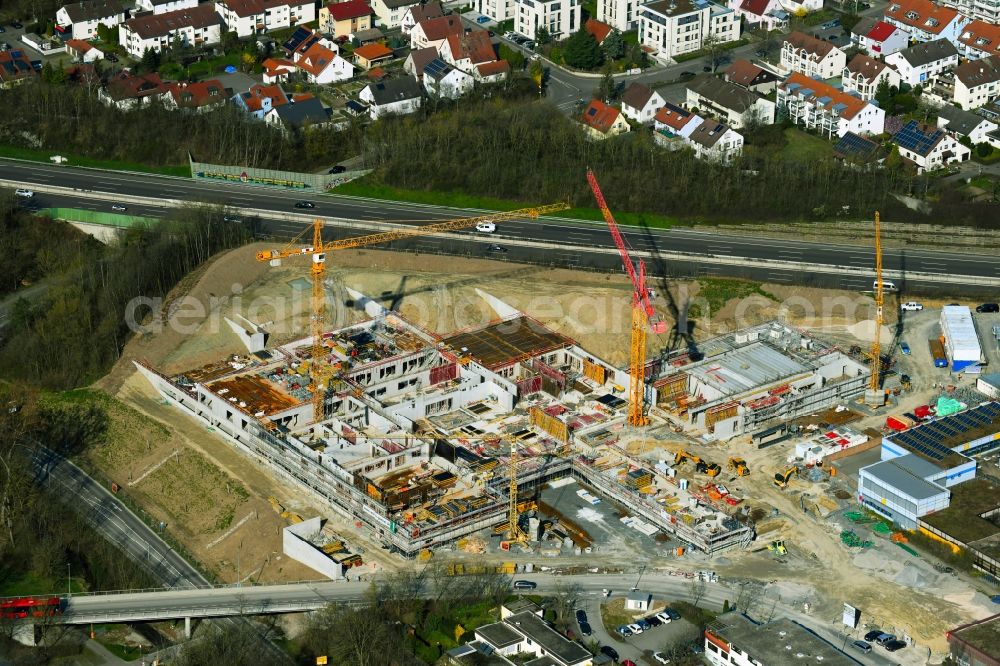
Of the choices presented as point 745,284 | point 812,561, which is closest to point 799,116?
point 745,284

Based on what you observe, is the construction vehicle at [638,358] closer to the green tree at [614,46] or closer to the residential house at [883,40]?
the green tree at [614,46]

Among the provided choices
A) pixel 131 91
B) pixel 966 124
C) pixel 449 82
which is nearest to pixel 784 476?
pixel 966 124

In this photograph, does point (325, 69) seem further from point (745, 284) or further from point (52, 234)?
point (745, 284)

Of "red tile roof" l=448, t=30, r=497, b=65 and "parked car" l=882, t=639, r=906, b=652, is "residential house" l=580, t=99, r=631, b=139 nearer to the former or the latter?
"red tile roof" l=448, t=30, r=497, b=65

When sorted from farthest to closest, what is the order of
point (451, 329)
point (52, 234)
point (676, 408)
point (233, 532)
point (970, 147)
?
1. point (970, 147)
2. point (52, 234)
3. point (451, 329)
4. point (676, 408)
5. point (233, 532)

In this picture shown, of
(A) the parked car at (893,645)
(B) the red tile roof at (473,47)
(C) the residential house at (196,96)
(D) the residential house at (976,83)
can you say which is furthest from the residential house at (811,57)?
(A) the parked car at (893,645)

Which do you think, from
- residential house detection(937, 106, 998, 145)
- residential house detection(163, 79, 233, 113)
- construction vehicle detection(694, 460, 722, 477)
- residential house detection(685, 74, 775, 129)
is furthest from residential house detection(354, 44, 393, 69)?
construction vehicle detection(694, 460, 722, 477)
